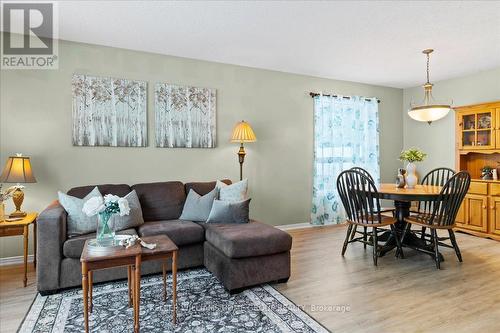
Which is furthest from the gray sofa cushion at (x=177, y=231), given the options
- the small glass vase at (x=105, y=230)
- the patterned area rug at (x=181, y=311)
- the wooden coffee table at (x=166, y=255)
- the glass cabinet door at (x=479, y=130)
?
the glass cabinet door at (x=479, y=130)

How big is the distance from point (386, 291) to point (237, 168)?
2.55 meters

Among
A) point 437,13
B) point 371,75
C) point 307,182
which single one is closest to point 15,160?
point 307,182

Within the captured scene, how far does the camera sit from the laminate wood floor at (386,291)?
2.19 meters

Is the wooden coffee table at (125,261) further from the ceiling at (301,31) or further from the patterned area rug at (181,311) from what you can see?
the ceiling at (301,31)

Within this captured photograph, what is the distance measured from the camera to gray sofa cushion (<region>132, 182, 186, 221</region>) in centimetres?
350

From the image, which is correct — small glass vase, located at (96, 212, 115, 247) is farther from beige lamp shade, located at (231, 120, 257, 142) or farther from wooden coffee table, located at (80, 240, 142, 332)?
beige lamp shade, located at (231, 120, 257, 142)

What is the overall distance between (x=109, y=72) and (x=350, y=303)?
3643 mm

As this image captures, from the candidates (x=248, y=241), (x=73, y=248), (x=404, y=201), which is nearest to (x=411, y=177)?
(x=404, y=201)

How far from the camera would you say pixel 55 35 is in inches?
135

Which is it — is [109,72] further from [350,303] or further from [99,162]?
[350,303]

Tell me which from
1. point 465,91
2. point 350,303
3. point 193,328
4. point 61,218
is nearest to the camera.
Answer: point 193,328

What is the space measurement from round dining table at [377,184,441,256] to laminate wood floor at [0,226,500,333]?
A: 12cm

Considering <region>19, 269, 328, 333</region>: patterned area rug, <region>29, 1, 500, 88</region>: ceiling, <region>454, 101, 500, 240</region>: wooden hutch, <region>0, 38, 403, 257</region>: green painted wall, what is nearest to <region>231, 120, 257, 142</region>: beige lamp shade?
<region>0, 38, 403, 257</region>: green painted wall

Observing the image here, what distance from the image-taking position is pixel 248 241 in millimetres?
2639
